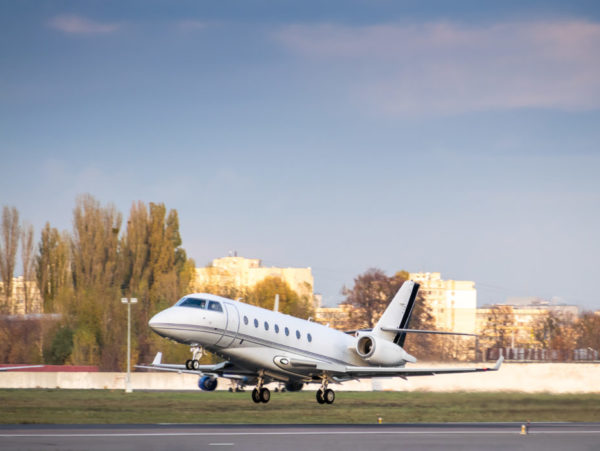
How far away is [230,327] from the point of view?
122ft

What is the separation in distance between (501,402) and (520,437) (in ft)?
70.0

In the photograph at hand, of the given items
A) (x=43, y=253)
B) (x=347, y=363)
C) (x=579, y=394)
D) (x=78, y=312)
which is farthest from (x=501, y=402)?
(x=43, y=253)

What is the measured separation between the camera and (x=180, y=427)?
134 ft

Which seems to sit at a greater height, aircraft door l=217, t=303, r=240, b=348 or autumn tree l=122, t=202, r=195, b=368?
autumn tree l=122, t=202, r=195, b=368

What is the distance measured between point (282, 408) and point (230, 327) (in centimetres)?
1830

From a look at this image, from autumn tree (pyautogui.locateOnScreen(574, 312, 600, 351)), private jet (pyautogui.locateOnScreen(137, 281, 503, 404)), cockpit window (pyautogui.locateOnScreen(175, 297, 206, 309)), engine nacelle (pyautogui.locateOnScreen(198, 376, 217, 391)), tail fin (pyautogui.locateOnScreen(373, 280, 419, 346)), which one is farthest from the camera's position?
autumn tree (pyautogui.locateOnScreen(574, 312, 600, 351))

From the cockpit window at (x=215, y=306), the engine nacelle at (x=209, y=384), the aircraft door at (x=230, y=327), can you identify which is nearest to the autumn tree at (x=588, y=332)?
the engine nacelle at (x=209, y=384)

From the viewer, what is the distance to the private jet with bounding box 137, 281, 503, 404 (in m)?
36.4

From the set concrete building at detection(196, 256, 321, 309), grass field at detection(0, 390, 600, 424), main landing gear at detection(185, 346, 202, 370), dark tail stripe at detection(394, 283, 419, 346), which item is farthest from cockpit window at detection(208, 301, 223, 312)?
concrete building at detection(196, 256, 321, 309)

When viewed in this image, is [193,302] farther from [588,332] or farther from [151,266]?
[588,332]

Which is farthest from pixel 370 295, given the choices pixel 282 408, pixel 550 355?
pixel 282 408

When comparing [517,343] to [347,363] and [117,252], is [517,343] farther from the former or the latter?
[347,363]

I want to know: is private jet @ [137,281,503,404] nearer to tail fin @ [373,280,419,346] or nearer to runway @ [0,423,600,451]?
tail fin @ [373,280,419,346]

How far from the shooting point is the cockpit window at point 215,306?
36938 mm
